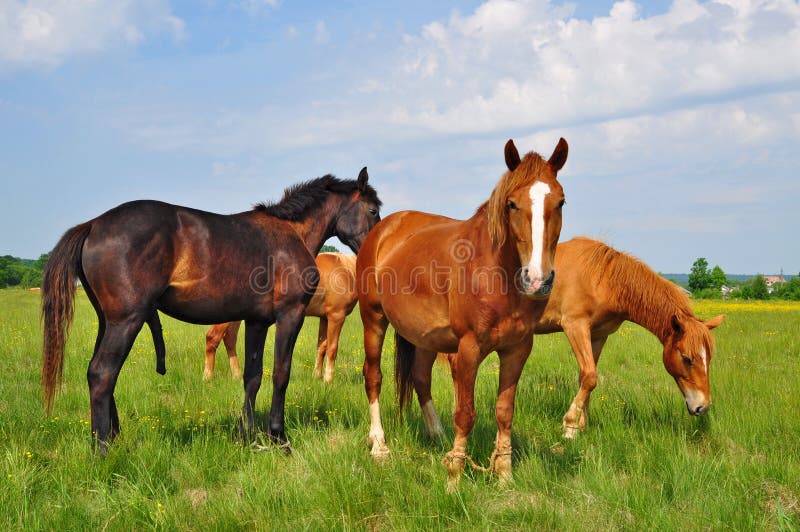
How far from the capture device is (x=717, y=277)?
86.2 metres

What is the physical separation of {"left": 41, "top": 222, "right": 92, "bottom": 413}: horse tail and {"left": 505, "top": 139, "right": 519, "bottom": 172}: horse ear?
3442mm

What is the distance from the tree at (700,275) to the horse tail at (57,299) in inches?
3740

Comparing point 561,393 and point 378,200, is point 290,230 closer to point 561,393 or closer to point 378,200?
point 378,200

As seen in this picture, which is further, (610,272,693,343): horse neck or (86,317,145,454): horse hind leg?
(610,272,693,343): horse neck

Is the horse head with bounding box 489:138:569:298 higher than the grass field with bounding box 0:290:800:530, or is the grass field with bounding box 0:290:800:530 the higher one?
the horse head with bounding box 489:138:569:298

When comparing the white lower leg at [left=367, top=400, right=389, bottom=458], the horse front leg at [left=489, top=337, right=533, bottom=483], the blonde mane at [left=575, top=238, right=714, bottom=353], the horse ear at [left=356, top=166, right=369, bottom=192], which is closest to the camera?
the horse front leg at [left=489, top=337, right=533, bottom=483]

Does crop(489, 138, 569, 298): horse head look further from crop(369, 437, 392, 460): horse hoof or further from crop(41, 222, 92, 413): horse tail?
crop(41, 222, 92, 413): horse tail

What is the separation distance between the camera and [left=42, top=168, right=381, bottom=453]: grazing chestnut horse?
438 centimetres

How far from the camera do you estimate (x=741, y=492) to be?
12.4 feet

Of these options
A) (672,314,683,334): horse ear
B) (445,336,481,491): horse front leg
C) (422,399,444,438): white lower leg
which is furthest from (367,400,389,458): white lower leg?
(672,314,683,334): horse ear

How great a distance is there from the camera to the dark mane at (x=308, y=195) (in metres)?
5.73

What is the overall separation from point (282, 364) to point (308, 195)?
1834 millimetres

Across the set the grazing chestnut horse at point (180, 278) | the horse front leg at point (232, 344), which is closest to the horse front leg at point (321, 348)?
the horse front leg at point (232, 344)

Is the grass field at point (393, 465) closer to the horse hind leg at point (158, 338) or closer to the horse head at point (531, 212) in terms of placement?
the horse hind leg at point (158, 338)
